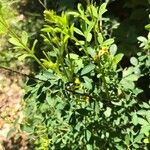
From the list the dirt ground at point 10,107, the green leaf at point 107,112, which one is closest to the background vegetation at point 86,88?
the green leaf at point 107,112

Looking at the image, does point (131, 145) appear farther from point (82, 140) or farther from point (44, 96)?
point (44, 96)

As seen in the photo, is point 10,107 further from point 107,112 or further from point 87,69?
point 87,69

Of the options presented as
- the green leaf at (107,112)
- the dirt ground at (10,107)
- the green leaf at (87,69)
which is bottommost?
the green leaf at (107,112)

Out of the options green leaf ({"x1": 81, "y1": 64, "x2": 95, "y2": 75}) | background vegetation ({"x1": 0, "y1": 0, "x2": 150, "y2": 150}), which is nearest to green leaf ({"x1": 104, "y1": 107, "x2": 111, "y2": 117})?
background vegetation ({"x1": 0, "y1": 0, "x2": 150, "y2": 150})

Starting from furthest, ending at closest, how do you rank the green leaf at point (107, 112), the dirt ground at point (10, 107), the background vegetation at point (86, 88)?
the dirt ground at point (10, 107) → the green leaf at point (107, 112) → the background vegetation at point (86, 88)

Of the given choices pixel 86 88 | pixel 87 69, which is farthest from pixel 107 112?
pixel 87 69

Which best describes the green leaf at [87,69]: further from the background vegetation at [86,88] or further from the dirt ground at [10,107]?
the dirt ground at [10,107]

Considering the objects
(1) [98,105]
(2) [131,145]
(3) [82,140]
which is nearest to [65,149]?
(3) [82,140]

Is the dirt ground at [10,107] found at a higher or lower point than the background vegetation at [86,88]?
higher
